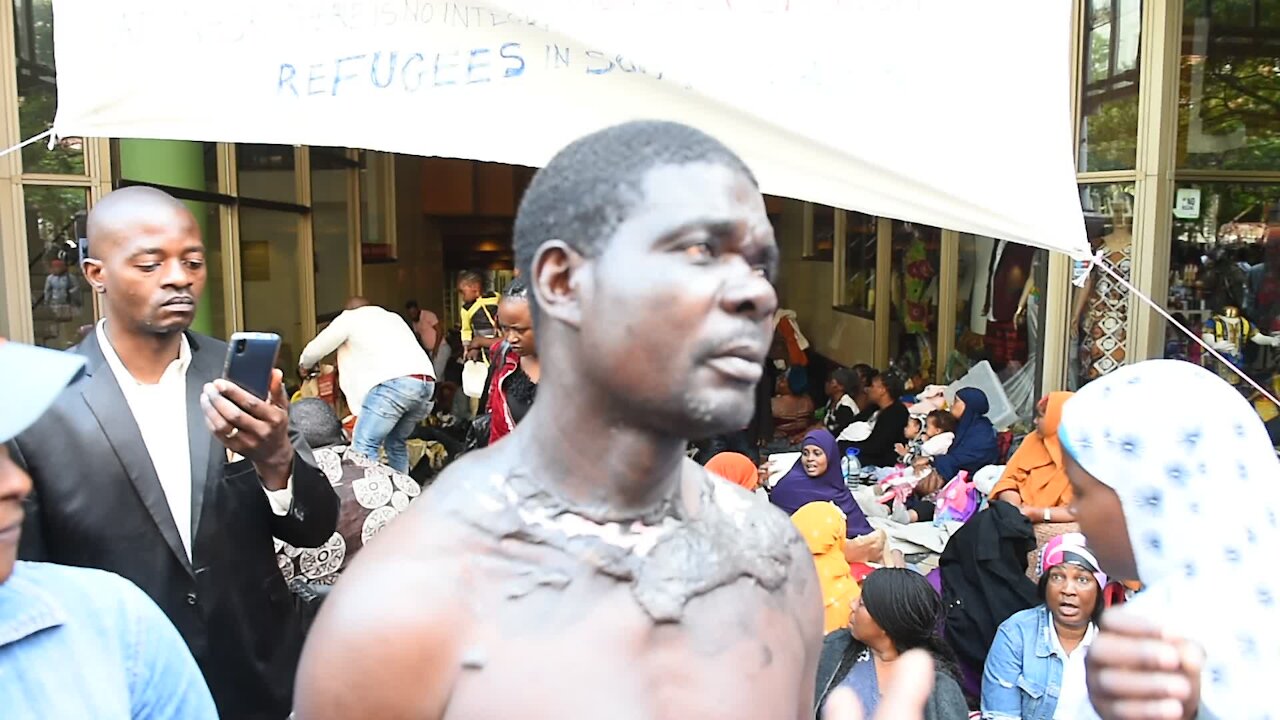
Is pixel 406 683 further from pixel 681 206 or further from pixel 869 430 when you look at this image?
pixel 869 430

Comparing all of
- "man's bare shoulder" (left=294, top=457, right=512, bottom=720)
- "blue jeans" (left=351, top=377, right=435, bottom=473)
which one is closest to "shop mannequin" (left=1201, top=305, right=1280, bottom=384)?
"blue jeans" (left=351, top=377, right=435, bottom=473)

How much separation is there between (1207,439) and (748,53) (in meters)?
1.60

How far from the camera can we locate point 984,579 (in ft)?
12.4

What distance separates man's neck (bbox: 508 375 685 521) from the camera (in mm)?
1115

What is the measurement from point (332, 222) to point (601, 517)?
9.15 meters

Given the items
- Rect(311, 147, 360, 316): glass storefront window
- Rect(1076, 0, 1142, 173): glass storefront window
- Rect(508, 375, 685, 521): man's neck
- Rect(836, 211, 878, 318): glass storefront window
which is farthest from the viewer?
Rect(836, 211, 878, 318): glass storefront window

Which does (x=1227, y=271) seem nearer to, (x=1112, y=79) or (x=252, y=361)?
(x=1112, y=79)

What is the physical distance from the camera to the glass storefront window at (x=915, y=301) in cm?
875

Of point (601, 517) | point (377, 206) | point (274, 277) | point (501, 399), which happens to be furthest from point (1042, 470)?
point (377, 206)

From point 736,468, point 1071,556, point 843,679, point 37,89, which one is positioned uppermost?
point 37,89

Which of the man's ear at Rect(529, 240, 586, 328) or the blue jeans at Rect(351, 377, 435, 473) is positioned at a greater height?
the man's ear at Rect(529, 240, 586, 328)

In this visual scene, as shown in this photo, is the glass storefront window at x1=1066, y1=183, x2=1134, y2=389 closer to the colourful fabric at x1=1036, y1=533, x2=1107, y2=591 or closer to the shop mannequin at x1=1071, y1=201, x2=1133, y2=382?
the shop mannequin at x1=1071, y1=201, x2=1133, y2=382

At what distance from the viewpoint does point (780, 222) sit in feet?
41.8

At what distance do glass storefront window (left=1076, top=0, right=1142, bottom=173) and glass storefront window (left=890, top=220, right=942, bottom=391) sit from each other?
11.9 ft
